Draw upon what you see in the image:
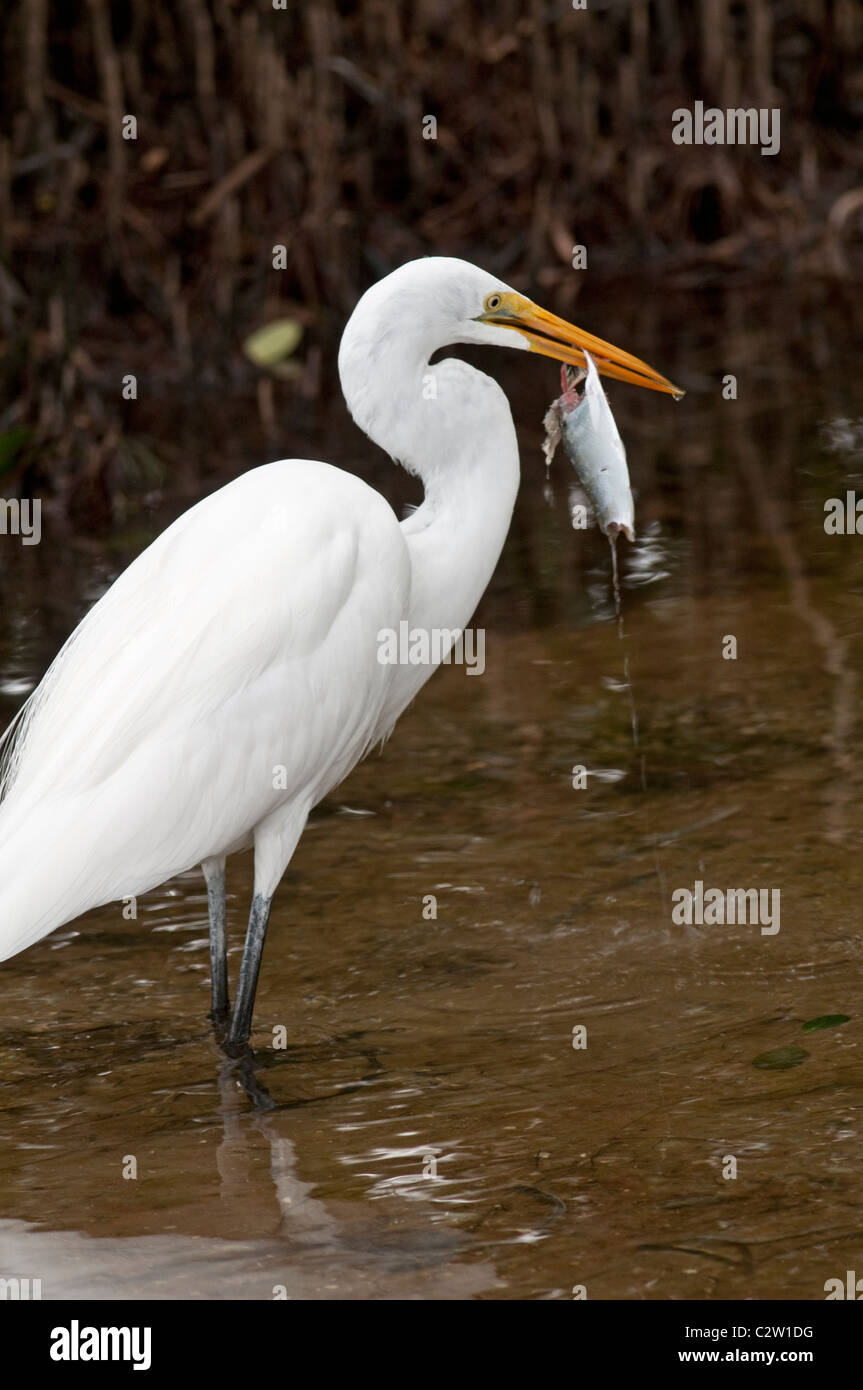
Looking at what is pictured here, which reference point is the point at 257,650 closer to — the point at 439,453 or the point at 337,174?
the point at 439,453

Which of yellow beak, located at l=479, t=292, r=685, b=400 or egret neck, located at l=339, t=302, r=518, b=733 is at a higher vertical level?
yellow beak, located at l=479, t=292, r=685, b=400

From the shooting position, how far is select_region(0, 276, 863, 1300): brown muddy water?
2955 millimetres

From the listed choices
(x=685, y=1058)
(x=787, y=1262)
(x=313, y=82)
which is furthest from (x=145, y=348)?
(x=787, y=1262)

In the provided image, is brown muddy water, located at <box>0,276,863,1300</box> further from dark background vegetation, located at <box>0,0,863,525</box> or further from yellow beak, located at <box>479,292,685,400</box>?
dark background vegetation, located at <box>0,0,863,525</box>

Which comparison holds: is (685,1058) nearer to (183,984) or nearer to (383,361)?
(183,984)

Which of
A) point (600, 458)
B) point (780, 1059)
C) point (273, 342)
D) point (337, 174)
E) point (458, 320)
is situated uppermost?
point (337, 174)

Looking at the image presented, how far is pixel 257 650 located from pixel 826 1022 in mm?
1185

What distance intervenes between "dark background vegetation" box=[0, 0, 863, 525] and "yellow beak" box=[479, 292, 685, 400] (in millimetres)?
4002

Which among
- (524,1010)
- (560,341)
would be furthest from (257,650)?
(560,341)

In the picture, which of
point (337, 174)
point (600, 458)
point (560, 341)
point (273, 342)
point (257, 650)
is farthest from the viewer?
point (337, 174)

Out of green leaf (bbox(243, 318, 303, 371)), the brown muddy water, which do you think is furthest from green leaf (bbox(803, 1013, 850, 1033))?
green leaf (bbox(243, 318, 303, 371))

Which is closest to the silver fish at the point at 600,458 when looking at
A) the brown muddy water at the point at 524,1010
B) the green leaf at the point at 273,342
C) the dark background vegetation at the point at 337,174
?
the brown muddy water at the point at 524,1010

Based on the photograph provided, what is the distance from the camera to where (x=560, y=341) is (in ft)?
13.1

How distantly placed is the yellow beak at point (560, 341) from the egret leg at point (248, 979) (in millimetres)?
1175
